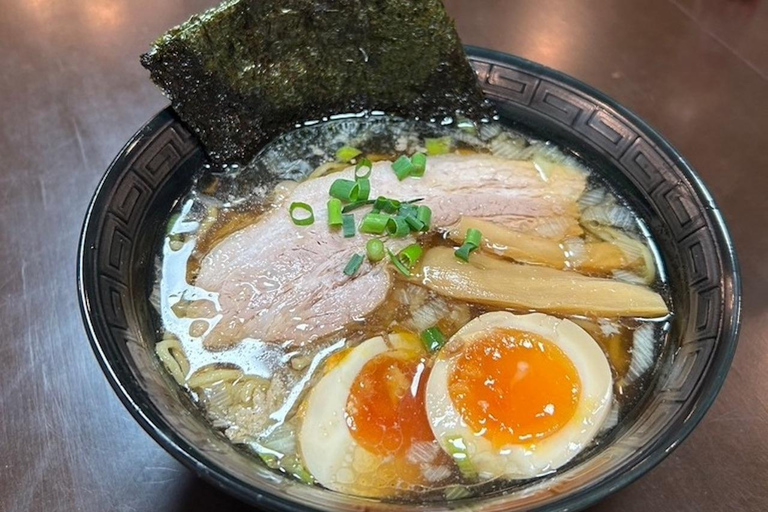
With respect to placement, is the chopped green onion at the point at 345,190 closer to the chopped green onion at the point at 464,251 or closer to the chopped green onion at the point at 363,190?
the chopped green onion at the point at 363,190

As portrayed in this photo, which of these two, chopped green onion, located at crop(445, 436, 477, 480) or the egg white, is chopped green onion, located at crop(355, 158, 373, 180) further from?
chopped green onion, located at crop(445, 436, 477, 480)

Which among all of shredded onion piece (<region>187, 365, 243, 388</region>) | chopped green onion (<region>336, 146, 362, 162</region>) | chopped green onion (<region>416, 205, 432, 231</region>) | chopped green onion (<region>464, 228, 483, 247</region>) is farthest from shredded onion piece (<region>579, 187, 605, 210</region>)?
shredded onion piece (<region>187, 365, 243, 388</region>)

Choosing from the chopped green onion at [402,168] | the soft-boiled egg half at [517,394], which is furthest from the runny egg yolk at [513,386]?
the chopped green onion at [402,168]

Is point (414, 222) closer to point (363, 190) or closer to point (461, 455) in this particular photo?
point (363, 190)

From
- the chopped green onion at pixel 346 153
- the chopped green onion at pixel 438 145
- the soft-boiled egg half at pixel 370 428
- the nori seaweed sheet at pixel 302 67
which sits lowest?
the soft-boiled egg half at pixel 370 428

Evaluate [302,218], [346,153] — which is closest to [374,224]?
[302,218]
